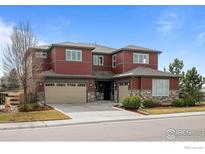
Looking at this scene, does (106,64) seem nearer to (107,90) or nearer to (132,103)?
(107,90)

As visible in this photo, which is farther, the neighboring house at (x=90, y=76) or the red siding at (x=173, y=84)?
the red siding at (x=173, y=84)

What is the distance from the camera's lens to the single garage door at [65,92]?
82.7 feet

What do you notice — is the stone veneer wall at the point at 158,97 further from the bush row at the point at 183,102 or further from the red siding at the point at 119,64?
the red siding at the point at 119,64

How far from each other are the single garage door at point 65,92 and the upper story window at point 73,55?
268cm

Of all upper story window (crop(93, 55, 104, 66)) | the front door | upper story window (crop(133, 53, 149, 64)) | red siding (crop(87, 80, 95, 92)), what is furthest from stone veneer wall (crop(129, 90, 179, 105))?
upper story window (crop(93, 55, 104, 66))

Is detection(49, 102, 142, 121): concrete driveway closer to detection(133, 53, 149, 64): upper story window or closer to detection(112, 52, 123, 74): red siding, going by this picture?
detection(112, 52, 123, 74): red siding

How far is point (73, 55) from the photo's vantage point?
26703 mm

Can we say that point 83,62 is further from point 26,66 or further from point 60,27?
point 60,27

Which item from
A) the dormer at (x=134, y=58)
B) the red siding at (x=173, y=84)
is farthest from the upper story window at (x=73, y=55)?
the red siding at (x=173, y=84)

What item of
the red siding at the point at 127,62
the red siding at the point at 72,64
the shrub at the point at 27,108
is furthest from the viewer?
the red siding at the point at 127,62

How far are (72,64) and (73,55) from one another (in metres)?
0.97

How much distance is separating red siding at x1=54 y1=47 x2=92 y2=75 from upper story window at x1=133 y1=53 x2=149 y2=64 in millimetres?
5521

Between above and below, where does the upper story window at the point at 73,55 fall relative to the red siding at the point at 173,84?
above

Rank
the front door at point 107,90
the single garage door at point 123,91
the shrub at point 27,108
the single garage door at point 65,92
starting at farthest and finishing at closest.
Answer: the front door at point 107,90 < the single garage door at point 123,91 < the single garage door at point 65,92 < the shrub at point 27,108
